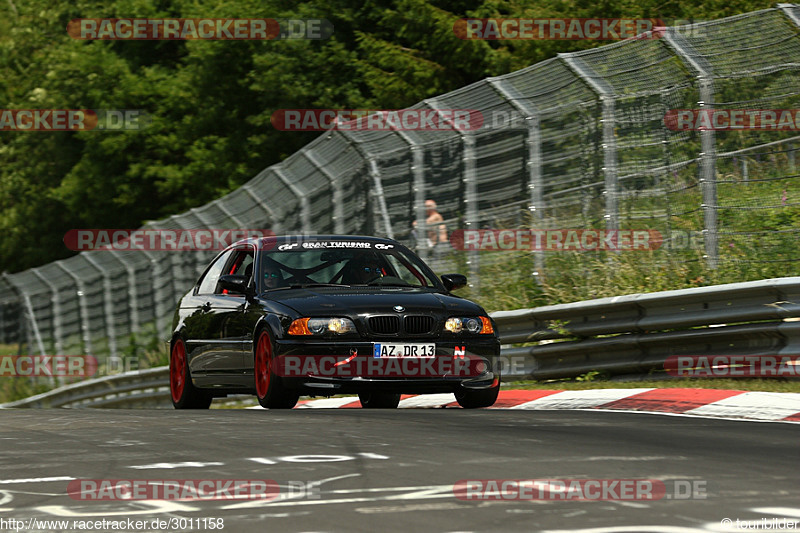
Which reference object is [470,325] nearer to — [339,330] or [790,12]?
[339,330]

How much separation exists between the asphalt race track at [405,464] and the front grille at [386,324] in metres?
0.66

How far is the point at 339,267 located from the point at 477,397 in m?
1.64

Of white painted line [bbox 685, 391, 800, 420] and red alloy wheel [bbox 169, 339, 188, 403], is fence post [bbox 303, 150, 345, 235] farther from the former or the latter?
white painted line [bbox 685, 391, 800, 420]

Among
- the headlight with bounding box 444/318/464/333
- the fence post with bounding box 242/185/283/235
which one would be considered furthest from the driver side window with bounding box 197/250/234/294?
the fence post with bounding box 242/185/283/235

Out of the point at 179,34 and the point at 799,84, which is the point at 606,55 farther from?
the point at 179,34

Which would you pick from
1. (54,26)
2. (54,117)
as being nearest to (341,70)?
(54,117)

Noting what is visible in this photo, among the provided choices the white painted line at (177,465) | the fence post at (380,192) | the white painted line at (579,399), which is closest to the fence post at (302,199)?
the fence post at (380,192)

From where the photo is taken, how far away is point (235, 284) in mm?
11586

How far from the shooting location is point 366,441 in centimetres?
802

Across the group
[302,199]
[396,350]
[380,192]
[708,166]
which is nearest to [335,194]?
[302,199]

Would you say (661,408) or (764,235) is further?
(764,235)

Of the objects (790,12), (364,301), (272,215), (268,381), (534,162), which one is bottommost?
(268,381)

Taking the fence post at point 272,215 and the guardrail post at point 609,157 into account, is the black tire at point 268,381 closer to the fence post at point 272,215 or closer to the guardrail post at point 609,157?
the guardrail post at point 609,157

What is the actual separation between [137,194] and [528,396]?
35.5m
